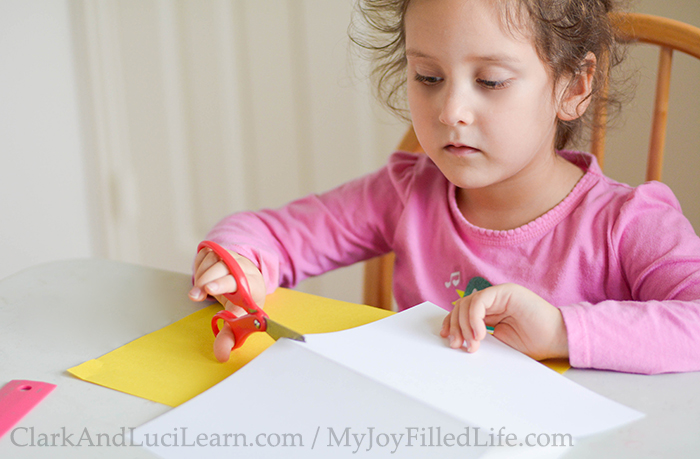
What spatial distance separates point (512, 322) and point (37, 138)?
158 cm

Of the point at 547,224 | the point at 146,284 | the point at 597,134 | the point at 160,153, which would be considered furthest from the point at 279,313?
the point at 160,153

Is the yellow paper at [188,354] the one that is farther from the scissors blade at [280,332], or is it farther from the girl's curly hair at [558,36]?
the girl's curly hair at [558,36]

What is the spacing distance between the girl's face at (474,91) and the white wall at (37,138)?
136cm

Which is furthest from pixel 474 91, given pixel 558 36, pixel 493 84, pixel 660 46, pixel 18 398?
pixel 18 398

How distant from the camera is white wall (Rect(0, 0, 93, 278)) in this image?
5.38 feet

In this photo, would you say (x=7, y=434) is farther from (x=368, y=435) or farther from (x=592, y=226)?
(x=592, y=226)

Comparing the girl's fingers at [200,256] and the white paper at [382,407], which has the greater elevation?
the girl's fingers at [200,256]

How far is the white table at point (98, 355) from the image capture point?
406mm

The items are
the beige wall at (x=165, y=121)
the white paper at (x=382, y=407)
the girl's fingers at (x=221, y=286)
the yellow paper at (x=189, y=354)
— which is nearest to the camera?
the white paper at (x=382, y=407)

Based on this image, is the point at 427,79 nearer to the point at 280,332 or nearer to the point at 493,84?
the point at 493,84

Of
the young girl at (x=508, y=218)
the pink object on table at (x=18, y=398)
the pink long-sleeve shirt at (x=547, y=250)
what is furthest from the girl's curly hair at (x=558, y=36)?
the pink object on table at (x=18, y=398)

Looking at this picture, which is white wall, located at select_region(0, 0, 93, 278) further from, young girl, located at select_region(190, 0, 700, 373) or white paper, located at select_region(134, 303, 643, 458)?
white paper, located at select_region(134, 303, 643, 458)

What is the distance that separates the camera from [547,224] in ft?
2.38

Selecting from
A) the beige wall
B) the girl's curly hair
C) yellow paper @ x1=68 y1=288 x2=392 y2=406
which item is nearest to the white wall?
the beige wall
